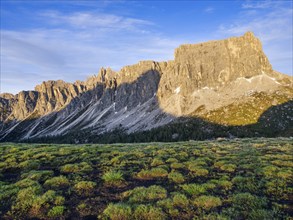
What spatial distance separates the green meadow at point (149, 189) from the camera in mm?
11922

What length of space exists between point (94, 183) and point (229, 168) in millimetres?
10598

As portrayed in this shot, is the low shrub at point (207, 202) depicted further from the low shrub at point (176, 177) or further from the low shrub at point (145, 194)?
the low shrub at point (176, 177)

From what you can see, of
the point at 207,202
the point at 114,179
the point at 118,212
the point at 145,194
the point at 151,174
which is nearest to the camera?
the point at 118,212

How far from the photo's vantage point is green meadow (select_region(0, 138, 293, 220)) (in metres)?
11.9

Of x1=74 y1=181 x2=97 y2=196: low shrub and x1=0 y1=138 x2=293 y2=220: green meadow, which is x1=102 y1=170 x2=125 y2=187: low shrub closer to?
x1=0 y1=138 x2=293 y2=220: green meadow

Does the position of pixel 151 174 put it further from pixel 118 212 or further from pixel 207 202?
pixel 118 212

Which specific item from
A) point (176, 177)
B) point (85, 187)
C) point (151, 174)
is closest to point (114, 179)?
point (85, 187)

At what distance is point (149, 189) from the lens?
14477mm

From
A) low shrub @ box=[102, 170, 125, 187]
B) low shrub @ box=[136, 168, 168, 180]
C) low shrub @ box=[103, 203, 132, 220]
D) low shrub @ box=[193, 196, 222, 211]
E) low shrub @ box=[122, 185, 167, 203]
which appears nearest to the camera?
low shrub @ box=[103, 203, 132, 220]

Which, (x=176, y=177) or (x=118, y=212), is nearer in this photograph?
(x=118, y=212)

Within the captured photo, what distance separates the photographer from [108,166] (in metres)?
20.6

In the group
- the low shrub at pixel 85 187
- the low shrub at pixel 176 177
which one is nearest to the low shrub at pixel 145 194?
the low shrub at pixel 176 177

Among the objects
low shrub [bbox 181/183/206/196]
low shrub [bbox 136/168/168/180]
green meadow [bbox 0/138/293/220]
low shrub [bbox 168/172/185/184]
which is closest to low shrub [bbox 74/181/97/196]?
green meadow [bbox 0/138/293/220]

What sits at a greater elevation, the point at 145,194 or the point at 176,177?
the point at 176,177
